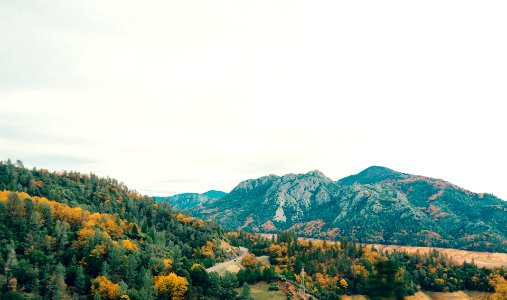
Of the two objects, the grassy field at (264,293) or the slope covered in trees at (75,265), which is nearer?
the slope covered in trees at (75,265)

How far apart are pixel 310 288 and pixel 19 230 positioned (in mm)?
137262

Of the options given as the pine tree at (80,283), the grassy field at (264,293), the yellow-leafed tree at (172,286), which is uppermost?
the pine tree at (80,283)

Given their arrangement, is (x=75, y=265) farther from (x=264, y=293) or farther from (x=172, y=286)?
(x=264, y=293)

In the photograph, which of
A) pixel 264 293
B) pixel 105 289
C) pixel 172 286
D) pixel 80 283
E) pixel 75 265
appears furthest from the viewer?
pixel 264 293

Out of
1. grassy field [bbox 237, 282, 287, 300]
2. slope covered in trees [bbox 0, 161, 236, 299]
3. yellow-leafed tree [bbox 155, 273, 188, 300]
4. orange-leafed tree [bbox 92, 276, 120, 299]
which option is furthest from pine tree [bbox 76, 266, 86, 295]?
grassy field [bbox 237, 282, 287, 300]

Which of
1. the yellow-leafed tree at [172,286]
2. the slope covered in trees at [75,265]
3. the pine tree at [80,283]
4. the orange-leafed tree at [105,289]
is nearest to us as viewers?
the slope covered in trees at [75,265]

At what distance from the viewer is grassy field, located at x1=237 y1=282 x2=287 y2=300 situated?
131 metres

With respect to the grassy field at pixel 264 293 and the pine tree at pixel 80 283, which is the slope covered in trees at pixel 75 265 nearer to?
the pine tree at pixel 80 283

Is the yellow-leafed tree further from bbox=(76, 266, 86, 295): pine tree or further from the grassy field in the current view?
the grassy field

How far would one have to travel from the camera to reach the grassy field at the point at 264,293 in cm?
13124

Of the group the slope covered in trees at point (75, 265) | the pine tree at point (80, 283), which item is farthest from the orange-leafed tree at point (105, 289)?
the pine tree at point (80, 283)

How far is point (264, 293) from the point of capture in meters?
137

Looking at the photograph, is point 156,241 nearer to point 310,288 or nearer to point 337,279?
point 310,288

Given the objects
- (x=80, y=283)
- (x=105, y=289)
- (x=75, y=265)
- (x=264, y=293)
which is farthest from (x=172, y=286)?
(x=264, y=293)
